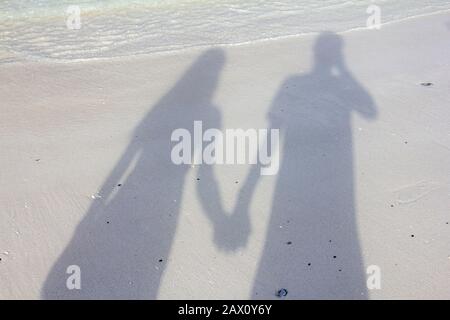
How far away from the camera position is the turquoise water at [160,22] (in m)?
7.97

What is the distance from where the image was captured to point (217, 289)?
392 cm

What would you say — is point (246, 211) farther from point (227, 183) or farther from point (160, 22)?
point (160, 22)

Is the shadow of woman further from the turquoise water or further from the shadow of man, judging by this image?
the turquoise water

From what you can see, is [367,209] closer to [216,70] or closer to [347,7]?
[216,70]

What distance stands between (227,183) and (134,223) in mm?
1038

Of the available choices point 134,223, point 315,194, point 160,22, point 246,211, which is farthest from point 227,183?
point 160,22

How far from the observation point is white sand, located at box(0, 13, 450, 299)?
13.2ft

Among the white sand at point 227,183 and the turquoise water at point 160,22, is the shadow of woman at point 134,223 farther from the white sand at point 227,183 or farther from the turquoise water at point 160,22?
the turquoise water at point 160,22

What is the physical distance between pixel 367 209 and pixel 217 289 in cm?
168

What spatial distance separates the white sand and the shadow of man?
0.6 inches

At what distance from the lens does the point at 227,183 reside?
4.93 metres

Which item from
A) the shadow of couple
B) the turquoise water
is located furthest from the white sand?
the turquoise water

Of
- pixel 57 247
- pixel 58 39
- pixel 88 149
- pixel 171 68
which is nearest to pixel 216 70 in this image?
pixel 171 68

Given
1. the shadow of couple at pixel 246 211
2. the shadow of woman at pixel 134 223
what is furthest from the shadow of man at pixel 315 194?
the shadow of woman at pixel 134 223
